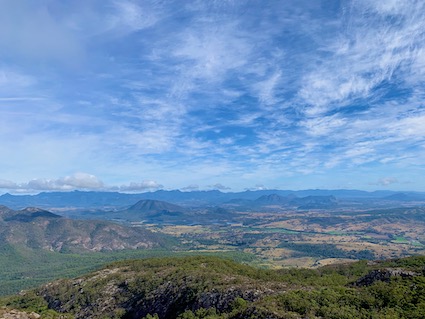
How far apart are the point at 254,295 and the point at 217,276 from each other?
1594cm

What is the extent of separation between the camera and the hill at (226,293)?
4747cm

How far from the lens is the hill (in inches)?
1869

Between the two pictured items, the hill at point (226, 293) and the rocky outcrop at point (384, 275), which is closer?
the hill at point (226, 293)

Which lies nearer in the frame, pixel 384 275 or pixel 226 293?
pixel 384 275

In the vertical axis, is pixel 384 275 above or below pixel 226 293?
above

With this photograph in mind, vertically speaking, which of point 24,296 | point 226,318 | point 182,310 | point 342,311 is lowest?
point 24,296

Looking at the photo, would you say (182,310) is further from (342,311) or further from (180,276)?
(342,311)

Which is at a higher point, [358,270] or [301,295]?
[301,295]

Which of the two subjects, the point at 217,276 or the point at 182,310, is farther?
the point at 217,276

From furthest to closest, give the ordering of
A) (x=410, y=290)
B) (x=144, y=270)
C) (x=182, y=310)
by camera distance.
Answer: (x=144, y=270) < (x=182, y=310) < (x=410, y=290)

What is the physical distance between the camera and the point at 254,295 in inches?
2368

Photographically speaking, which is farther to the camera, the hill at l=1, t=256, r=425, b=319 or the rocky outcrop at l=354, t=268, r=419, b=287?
the rocky outcrop at l=354, t=268, r=419, b=287

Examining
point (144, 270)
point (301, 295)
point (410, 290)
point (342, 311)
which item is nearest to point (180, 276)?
point (144, 270)

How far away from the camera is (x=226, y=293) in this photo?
63.4 meters
